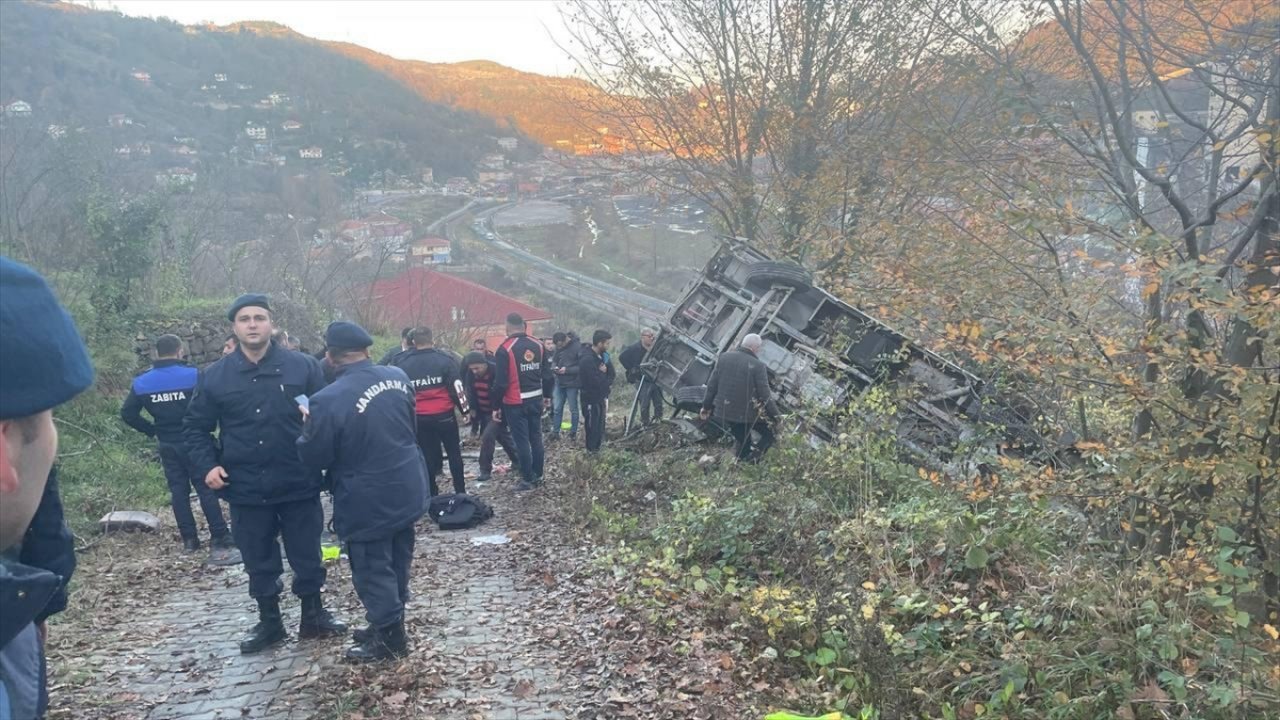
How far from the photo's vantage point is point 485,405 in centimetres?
1147

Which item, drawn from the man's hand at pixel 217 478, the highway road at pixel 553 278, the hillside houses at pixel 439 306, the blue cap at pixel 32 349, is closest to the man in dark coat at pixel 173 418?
the man's hand at pixel 217 478

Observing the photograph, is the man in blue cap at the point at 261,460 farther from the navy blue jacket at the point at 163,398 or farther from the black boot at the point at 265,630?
the navy blue jacket at the point at 163,398

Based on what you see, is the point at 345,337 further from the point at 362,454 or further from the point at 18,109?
the point at 18,109

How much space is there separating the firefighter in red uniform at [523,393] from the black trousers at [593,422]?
2451 millimetres

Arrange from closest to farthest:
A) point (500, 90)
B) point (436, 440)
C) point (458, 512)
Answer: point (458, 512), point (436, 440), point (500, 90)

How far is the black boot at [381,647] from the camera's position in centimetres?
529

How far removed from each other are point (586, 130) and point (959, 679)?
43.6 ft

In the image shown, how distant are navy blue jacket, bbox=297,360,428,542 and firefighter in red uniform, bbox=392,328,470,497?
414cm

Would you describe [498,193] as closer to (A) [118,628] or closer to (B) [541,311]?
(B) [541,311]

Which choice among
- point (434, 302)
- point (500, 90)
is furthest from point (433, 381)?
point (500, 90)

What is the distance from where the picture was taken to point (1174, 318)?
545cm

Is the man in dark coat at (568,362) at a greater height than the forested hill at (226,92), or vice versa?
the forested hill at (226,92)

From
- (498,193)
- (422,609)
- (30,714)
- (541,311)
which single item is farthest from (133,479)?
(498,193)

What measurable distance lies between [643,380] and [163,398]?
680 centimetres
